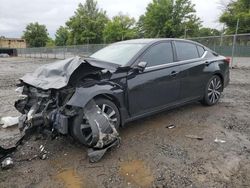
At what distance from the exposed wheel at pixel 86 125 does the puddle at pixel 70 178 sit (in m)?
0.50

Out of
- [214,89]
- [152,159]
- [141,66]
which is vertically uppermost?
[141,66]

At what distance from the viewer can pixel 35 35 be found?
73.0 m

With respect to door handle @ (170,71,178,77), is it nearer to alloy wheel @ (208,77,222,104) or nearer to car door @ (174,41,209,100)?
car door @ (174,41,209,100)

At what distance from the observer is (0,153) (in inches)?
144

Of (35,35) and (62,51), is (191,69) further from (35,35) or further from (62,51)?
(35,35)

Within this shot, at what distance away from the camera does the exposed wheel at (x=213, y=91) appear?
5.82 meters

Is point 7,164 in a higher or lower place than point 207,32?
lower

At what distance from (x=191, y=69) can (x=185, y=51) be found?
41 cm

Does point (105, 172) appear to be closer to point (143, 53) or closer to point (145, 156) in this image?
point (145, 156)

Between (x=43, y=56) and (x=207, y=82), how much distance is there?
38.0 meters

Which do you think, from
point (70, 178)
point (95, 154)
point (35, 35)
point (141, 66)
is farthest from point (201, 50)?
point (35, 35)

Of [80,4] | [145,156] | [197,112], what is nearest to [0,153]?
[145,156]

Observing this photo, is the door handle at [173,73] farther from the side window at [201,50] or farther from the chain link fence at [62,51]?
the chain link fence at [62,51]

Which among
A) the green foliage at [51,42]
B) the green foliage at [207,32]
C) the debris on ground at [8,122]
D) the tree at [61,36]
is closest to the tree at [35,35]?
the green foliage at [51,42]
